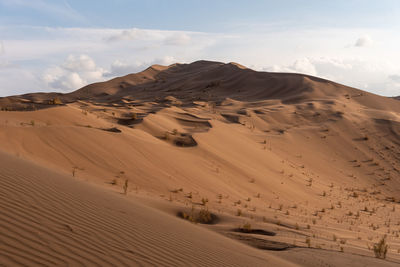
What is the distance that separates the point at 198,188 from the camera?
33.1ft

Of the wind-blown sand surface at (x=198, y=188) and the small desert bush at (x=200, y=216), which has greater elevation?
the wind-blown sand surface at (x=198, y=188)

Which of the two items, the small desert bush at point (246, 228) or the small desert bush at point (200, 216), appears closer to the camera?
the small desert bush at point (246, 228)

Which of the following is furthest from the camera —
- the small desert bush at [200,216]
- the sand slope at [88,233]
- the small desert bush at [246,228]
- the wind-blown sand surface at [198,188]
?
the small desert bush at [200,216]

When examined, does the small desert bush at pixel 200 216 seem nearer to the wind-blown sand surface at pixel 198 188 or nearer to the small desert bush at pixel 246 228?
the wind-blown sand surface at pixel 198 188

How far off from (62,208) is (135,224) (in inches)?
40.9

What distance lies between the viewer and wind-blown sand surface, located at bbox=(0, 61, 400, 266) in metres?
4.44

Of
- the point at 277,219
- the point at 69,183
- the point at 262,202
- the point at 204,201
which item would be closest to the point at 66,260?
the point at 69,183

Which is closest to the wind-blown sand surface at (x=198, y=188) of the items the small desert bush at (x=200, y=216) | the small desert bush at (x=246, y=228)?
the small desert bush at (x=246, y=228)

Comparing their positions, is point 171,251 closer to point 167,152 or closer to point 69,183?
point 69,183

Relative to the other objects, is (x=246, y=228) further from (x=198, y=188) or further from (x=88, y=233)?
(x=88, y=233)

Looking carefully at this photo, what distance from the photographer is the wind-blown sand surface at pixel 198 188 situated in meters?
4.44

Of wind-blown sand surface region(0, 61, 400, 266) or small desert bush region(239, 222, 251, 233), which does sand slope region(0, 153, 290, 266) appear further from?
small desert bush region(239, 222, 251, 233)

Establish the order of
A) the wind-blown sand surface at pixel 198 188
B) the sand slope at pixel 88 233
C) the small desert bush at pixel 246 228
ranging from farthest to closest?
A: 1. the small desert bush at pixel 246 228
2. the wind-blown sand surface at pixel 198 188
3. the sand slope at pixel 88 233

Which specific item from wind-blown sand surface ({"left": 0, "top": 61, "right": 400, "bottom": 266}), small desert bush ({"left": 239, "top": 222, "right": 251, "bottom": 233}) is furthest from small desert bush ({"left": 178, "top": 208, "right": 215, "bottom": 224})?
small desert bush ({"left": 239, "top": 222, "right": 251, "bottom": 233})
